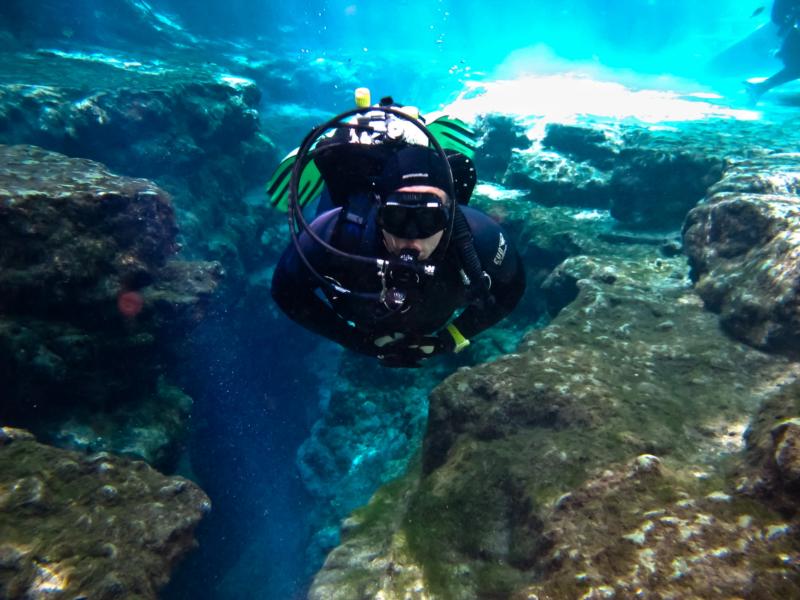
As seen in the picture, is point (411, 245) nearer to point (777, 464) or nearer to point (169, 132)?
point (777, 464)

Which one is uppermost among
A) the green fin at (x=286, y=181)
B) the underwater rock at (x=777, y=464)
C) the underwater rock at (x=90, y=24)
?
the underwater rock at (x=90, y=24)

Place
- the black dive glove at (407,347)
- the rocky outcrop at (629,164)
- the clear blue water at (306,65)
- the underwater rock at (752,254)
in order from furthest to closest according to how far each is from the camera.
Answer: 1. the clear blue water at (306,65)
2. the rocky outcrop at (629,164)
3. the underwater rock at (752,254)
4. the black dive glove at (407,347)

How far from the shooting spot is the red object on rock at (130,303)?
6.47 m

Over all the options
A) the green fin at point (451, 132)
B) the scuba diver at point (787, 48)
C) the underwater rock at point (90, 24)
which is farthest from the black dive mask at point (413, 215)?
the scuba diver at point (787, 48)

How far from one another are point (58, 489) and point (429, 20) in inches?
1727

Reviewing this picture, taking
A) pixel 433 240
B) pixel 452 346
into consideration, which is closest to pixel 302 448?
pixel 452 346

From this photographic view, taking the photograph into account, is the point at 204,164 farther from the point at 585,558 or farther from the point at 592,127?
the point at 585,558

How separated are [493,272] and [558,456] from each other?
6.04 ft

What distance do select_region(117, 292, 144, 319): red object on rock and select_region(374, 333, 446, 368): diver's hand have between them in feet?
18.1

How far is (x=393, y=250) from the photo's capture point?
2424 mm

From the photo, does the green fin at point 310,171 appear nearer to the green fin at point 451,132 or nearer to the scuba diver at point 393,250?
the green fin at point 451,132

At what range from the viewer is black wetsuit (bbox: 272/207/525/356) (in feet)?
8.55

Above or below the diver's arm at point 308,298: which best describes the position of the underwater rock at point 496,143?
above

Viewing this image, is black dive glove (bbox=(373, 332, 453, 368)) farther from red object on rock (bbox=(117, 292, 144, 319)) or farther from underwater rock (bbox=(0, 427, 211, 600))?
red object on rock (bbox=(117, 292, 144, 319))
